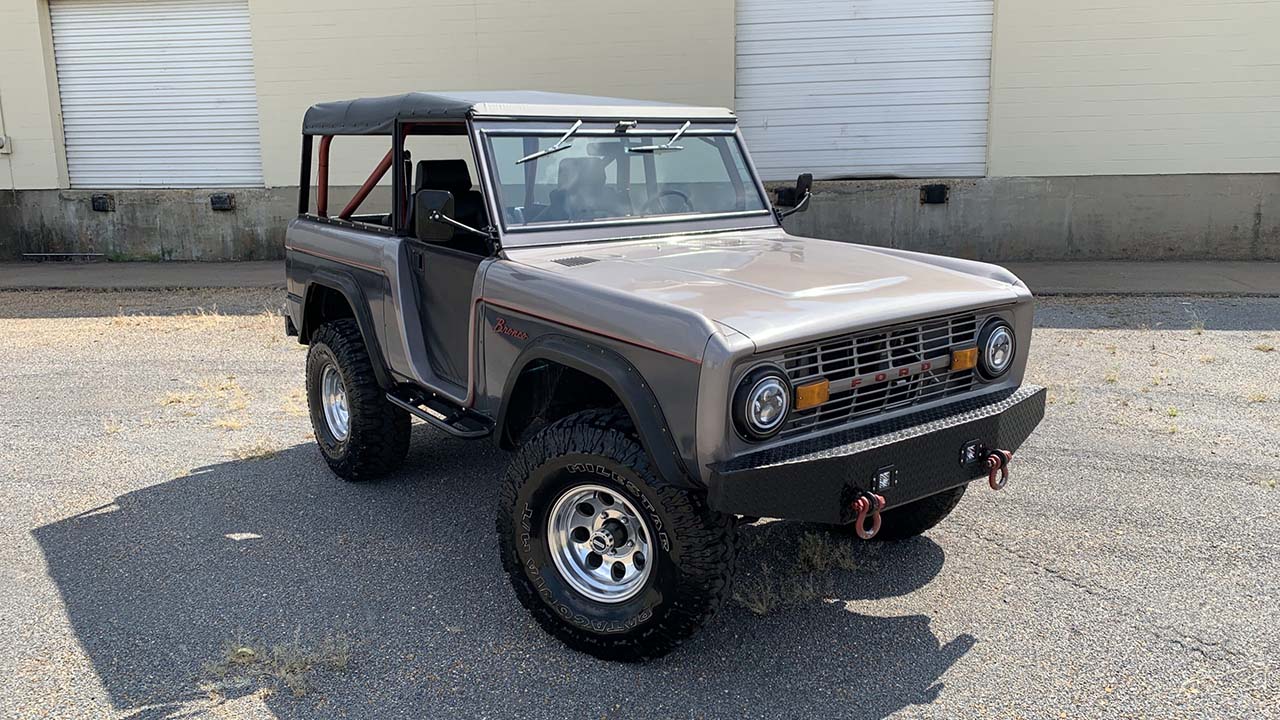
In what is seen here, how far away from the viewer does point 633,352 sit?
335 centimetres

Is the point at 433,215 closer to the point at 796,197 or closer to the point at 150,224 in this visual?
the point at 796,197

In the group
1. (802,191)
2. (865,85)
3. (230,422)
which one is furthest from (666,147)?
(865,85)

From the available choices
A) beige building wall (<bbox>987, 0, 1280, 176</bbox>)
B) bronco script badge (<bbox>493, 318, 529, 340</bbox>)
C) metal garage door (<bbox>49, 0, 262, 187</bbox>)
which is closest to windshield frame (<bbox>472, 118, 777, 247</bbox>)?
bronco script badge (<bbox>493, 318, 529, 340</bbox>)

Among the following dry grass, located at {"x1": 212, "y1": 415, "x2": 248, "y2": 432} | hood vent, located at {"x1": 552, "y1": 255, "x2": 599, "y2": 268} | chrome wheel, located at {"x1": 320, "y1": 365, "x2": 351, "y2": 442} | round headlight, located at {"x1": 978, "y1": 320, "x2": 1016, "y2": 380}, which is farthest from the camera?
dry grass, located at {"x1": 212, "y1": 415, "x2": 248, "y2": 432}

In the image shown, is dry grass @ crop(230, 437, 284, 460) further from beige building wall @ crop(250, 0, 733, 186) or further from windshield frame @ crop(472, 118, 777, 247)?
beige building wall @ crop(250, 0, 733, 186)

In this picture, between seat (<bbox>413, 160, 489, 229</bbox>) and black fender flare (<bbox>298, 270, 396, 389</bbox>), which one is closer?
seat (<bbox>413, 160, 489, 229</bbox>)

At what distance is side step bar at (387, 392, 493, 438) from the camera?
14.1 feet

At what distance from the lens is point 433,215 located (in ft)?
13.7

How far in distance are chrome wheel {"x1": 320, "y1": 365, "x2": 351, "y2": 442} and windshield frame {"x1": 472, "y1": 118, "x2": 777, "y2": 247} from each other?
1.87m

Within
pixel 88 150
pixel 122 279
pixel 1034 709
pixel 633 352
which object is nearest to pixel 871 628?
pixel 1034 709

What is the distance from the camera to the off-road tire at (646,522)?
3281mm

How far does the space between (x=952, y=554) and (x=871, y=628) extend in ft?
2.74

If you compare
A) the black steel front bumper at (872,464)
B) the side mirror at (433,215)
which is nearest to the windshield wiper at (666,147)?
the side mirror at (433,215)

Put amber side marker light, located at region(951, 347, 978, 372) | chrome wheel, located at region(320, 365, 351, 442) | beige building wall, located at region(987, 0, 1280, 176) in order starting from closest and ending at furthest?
amber side marker light, located at region(951, 347, 978, 372) < chrome wheel, located at region(320, 365, 351, 442) < beige building wall, located at region(987, 0, 1280, 176)
